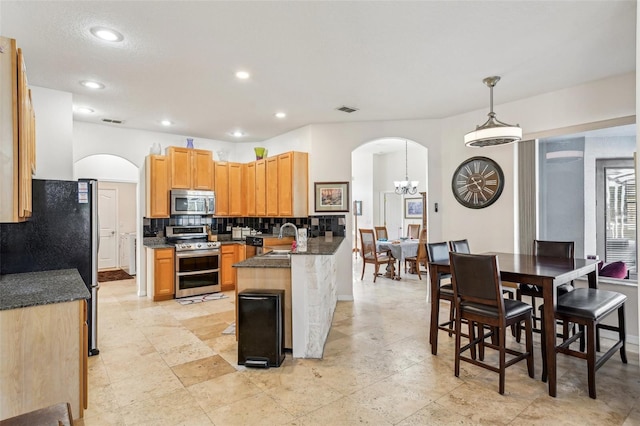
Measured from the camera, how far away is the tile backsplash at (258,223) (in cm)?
537

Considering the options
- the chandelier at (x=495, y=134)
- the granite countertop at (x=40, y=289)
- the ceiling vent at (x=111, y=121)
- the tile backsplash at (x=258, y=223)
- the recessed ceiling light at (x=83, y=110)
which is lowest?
the granite countertop at (x=40, y=289)

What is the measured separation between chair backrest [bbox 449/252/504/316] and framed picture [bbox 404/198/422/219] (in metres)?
6.73

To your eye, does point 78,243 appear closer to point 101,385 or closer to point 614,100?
point 101,385

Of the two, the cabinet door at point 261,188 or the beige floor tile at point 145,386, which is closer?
the beige floor tile at point 145,386

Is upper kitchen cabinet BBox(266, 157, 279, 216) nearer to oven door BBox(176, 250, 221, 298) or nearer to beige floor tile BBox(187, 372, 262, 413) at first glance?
oven door BBox(176, 250, 221, 298)

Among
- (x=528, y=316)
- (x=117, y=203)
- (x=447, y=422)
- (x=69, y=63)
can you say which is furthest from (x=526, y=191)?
(x=117, y=203)

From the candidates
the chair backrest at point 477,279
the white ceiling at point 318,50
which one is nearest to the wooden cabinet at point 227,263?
the white ceiling at point 318,50

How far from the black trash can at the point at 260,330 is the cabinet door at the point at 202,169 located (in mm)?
3285

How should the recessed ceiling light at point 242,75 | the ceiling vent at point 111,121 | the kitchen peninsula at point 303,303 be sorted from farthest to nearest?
1. the ceiling vent at point 111,121
2. the recessed ceiling light at point 242,75
3. the kitchen peninsula at point 303,303

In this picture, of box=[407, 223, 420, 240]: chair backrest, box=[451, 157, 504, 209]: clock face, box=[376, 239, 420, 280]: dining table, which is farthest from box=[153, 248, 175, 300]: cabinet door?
box=[407, 223, 420, 240]: chair backrest

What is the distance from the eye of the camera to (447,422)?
217cm

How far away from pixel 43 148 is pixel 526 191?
558 cm

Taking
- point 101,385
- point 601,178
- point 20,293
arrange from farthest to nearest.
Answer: point 601,178, point 101,385, point 20,293

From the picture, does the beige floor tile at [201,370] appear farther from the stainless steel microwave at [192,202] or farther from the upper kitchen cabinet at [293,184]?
the stainless steel microwave at [192,202]
